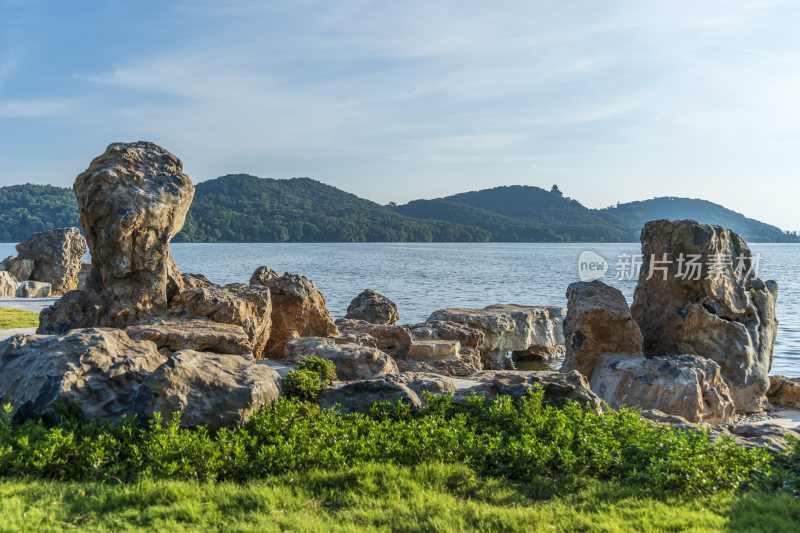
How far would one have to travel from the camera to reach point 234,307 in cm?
1122

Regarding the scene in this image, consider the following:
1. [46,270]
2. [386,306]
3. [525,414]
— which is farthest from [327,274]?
[525,414]

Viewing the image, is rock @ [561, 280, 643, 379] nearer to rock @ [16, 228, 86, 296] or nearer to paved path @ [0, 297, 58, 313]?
paved path @ [0, 297, 58, 313]

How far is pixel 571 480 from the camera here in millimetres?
5734

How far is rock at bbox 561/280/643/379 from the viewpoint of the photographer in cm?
1211

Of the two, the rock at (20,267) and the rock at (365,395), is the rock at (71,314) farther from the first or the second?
the rock at (20,267)

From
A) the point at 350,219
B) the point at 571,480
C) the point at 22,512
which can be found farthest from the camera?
the point at 350,219

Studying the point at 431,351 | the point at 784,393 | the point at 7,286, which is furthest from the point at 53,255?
the point at 784,393

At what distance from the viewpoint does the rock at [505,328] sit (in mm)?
18719

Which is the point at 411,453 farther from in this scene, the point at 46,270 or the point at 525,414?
the point at 46,270

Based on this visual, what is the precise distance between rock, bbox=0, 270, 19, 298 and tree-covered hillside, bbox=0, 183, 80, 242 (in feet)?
265

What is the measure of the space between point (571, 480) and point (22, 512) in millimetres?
4858

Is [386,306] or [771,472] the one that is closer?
[771,472]

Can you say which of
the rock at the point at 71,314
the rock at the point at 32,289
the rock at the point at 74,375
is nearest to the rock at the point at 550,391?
the rock at the point at 74,375

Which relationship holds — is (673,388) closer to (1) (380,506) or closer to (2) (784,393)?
(2) (784,393)
